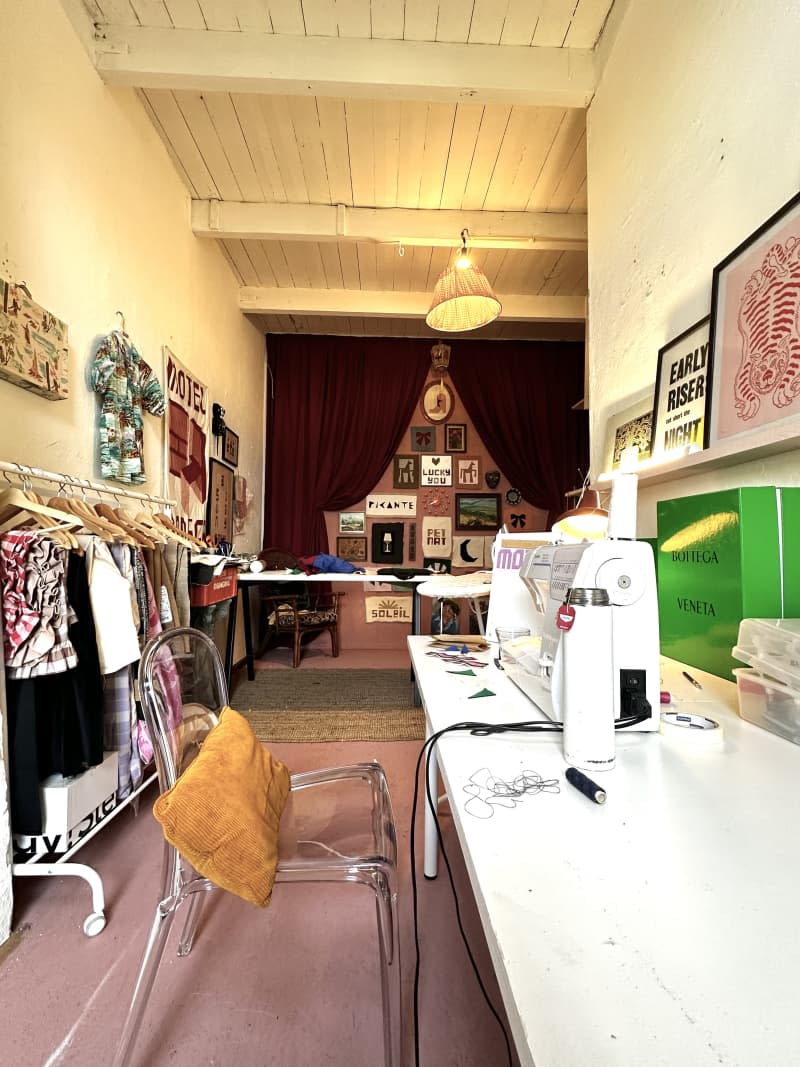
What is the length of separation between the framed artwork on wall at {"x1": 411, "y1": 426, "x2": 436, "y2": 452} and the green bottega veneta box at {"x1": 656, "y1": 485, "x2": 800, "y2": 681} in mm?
3486

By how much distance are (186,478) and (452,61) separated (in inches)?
96.1

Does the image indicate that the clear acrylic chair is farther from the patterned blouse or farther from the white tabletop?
the white tabletop

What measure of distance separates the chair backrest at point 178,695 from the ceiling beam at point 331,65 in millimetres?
2345

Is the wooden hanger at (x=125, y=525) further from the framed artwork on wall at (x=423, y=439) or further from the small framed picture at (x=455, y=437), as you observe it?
the small framed picture at (x=455, y=437)

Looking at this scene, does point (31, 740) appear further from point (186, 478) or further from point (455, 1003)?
point (186, 478)

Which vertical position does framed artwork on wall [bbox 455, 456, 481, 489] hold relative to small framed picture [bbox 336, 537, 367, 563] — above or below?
above

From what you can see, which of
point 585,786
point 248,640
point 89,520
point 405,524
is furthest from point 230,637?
point 585,786

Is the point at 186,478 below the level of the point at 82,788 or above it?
above

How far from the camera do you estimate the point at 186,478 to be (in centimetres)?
275

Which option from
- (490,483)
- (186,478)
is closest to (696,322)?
(186,478)

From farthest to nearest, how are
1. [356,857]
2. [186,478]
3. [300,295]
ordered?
[300,295]
[186,478]
[356,857]

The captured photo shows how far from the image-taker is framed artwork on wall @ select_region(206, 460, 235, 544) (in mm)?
3175

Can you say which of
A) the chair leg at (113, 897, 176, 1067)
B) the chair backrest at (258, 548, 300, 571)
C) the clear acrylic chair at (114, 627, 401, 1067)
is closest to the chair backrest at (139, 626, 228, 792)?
the clear acrylic chair at (114, 627, 401, 1067)

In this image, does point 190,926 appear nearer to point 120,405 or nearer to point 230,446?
point 120,405
